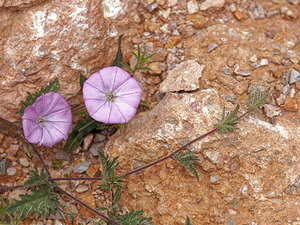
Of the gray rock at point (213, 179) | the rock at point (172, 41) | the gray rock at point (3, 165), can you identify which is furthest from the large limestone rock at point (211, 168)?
the gray rock at point (3, 165)

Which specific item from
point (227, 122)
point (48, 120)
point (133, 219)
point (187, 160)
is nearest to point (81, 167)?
point (48, 120)

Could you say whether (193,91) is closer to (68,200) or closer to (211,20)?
(211,20)

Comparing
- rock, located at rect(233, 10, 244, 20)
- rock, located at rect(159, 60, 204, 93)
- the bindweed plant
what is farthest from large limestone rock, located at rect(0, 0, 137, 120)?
rock, located at rect(233, 10, 244, 20)

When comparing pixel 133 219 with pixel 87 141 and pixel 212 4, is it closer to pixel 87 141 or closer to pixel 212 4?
pixel 87 141

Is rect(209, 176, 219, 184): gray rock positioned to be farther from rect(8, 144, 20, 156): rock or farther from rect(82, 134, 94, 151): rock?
rect(8, 144, 20, 156): rock

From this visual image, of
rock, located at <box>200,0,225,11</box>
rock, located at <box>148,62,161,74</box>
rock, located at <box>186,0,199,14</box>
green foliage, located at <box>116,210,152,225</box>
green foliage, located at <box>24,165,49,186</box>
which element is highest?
rock, located at <box>186,0,199,14</box>
